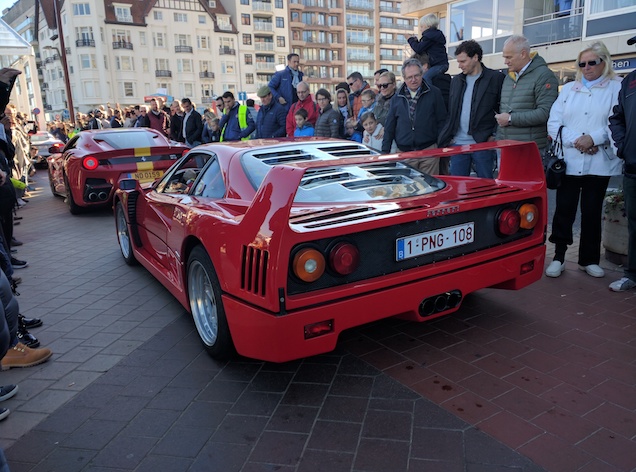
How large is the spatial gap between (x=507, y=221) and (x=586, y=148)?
5.40 ft

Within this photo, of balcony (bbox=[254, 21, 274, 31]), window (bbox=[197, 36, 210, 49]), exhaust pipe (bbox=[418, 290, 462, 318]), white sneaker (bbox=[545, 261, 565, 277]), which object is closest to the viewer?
exhaust pipe (bbox=[418, 290, 462, 318])

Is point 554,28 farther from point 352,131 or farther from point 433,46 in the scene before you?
point 433,46

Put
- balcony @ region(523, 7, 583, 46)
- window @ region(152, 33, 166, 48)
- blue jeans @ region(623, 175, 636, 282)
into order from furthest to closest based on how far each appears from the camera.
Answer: window @ region(152, 33, 166, 48) → balcony @ region(523, 7, 583, 46) → blue jeans @ region(623, 175, 636, 282)

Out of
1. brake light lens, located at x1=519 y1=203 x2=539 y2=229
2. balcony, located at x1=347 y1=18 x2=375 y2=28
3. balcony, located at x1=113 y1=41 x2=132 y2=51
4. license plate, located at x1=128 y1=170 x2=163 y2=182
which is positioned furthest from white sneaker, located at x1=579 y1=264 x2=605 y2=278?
balcony, located at x1=347 y1=18 x2=375 y2=28

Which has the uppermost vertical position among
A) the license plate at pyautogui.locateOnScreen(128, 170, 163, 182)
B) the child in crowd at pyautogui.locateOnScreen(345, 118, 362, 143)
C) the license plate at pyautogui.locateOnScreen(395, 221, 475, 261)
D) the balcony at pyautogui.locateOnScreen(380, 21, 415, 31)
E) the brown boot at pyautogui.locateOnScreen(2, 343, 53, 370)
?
the balcony at pyautogui.locateOnScreen(380, 21, 415, 31)

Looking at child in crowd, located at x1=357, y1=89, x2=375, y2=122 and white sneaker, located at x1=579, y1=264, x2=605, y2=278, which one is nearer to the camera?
white sneaker, located at x1=579, y1=264, x2=605, y2=278

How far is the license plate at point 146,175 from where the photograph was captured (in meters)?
8.09

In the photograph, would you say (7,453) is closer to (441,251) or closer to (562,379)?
(441,251)

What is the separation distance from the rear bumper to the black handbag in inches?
71.2

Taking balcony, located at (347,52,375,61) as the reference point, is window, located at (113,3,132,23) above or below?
above

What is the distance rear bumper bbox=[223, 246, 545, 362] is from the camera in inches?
96.1

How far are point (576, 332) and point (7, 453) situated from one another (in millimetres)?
3397

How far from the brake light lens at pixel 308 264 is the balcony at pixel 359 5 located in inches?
3485

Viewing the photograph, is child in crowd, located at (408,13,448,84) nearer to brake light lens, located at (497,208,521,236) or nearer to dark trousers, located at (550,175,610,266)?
dark trousers, located at (550,175,610,266)
